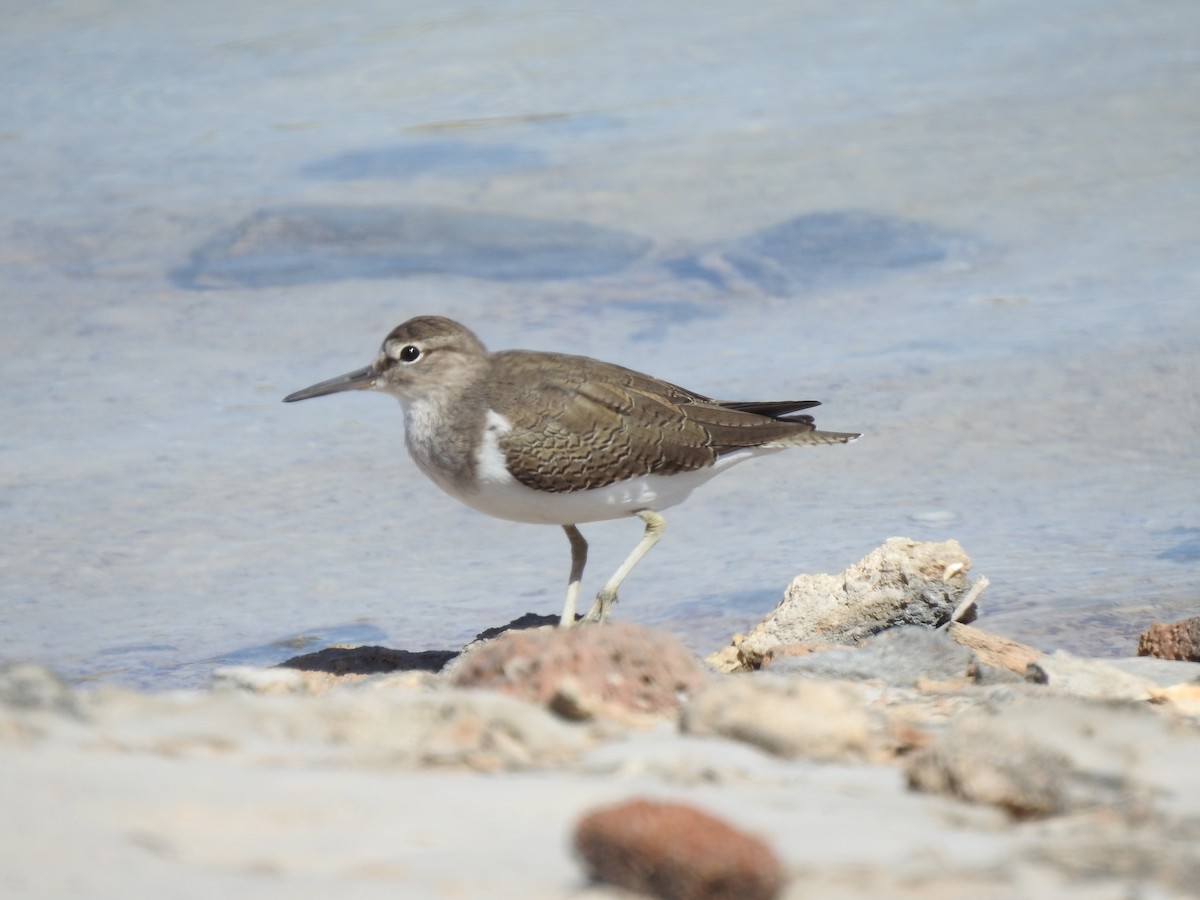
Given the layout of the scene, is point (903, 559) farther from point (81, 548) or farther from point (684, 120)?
point (684, 120)

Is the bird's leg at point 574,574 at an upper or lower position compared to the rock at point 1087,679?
upper

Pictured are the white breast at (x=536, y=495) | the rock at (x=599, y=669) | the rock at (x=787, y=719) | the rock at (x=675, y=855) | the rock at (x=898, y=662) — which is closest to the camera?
the rock at (x=675, y=855)

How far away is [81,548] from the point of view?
9.20 meters

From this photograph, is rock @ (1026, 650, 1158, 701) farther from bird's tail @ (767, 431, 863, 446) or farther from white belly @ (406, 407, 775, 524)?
bird's tail @ (767, 431, 863, 446)

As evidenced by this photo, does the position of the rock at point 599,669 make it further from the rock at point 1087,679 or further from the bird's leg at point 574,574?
the bird's leg at point 574,574

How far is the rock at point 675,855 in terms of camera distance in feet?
10.8

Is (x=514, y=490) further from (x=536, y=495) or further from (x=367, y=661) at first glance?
(x=367, y=661)

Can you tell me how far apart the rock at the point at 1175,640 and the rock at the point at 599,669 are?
2.39 meters

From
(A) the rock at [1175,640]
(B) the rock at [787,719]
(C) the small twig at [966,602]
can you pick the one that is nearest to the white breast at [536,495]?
(C) the small twig at [966,602]

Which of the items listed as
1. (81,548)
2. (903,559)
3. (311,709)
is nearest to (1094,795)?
(311,709)

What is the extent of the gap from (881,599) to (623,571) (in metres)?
1.23

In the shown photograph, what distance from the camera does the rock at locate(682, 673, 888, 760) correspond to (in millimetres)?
4559

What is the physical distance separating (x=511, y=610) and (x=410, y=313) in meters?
5.11

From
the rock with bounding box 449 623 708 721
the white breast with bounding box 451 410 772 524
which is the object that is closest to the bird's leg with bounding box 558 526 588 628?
the white breast with bounding box 451 410 772 524
